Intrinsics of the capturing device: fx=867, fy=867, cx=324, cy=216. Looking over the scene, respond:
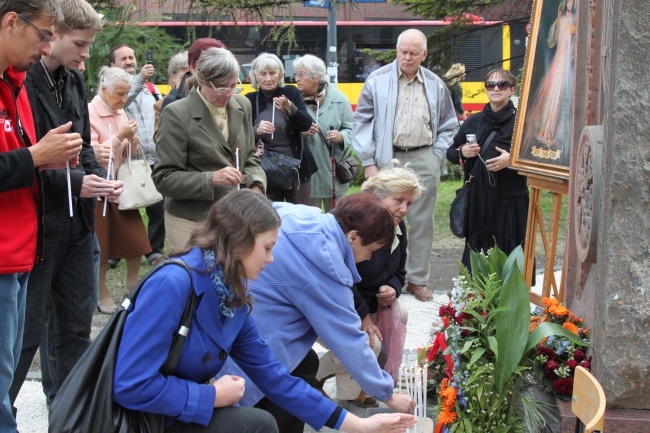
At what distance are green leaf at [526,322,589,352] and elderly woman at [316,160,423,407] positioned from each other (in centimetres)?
88

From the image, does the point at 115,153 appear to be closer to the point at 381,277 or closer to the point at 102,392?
the point at 381,277

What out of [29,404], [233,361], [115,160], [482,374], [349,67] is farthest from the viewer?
[349,67]

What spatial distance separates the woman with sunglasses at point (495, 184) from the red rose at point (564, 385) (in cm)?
297

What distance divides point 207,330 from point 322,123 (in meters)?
4.74

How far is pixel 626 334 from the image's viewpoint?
11.1ft

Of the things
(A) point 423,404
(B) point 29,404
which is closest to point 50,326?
(B) point 29,404

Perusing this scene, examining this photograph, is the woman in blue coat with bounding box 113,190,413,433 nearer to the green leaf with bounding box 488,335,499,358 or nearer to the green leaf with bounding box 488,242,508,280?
the green leaf with bounding box 488,335,499,358

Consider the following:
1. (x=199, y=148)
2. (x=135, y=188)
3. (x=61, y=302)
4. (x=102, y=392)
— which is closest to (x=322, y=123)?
(x=135, y=188)

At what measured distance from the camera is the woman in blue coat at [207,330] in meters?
2.58

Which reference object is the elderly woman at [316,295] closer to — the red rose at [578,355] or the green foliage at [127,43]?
the red rose at [578,355]

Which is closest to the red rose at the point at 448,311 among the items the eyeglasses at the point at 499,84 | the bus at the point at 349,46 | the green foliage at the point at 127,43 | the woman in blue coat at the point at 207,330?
the woman in blue coat at the point at 207,330

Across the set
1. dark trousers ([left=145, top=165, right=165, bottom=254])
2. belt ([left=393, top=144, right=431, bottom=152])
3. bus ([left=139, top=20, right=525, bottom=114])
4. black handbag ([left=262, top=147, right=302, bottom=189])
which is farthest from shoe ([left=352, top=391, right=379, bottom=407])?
bus ([left=139, top=20, right=525, bottom=114])

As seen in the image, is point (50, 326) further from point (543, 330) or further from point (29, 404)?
point (543, 330)

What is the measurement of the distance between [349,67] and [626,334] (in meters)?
17.0
